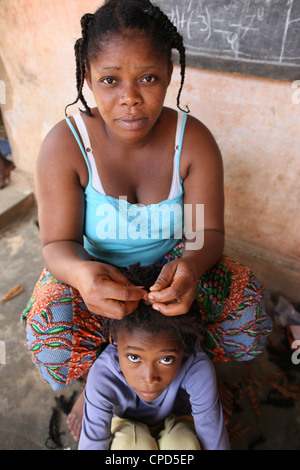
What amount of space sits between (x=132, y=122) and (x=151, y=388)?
85cm

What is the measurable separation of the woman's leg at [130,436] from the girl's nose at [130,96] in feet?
3.63

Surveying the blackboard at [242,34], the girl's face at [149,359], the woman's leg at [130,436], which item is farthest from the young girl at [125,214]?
the blackboard at [242,34]

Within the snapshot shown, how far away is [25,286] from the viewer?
6.81 feet

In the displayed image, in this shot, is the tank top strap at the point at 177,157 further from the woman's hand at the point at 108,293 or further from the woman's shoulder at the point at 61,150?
the woman's hand at the point at 108,293

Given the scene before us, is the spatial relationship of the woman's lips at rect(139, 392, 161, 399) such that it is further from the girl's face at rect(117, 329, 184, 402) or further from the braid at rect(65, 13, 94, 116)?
the braid at rect(65, 13, 94, 116)

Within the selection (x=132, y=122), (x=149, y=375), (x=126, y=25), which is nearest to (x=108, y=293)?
(x=149, y=375)

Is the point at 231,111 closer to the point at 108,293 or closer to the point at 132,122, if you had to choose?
the point at 132,122

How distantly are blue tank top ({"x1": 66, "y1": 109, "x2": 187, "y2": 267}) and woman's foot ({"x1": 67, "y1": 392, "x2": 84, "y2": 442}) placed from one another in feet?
2.04

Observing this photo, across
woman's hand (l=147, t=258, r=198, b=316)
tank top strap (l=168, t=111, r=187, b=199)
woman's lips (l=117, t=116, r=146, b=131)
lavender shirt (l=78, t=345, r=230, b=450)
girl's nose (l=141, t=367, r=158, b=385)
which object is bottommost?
lavender shirt (l=78, t=345, r=230, b=450)

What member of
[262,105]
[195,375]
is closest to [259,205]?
[262,105]

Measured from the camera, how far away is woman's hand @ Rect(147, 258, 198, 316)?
3.21 feet

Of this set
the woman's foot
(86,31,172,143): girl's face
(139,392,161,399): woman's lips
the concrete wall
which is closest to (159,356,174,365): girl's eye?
(139,392,161,399): woman's lips

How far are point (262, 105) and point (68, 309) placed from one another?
1.32 m

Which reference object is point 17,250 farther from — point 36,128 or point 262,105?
point 262,105
